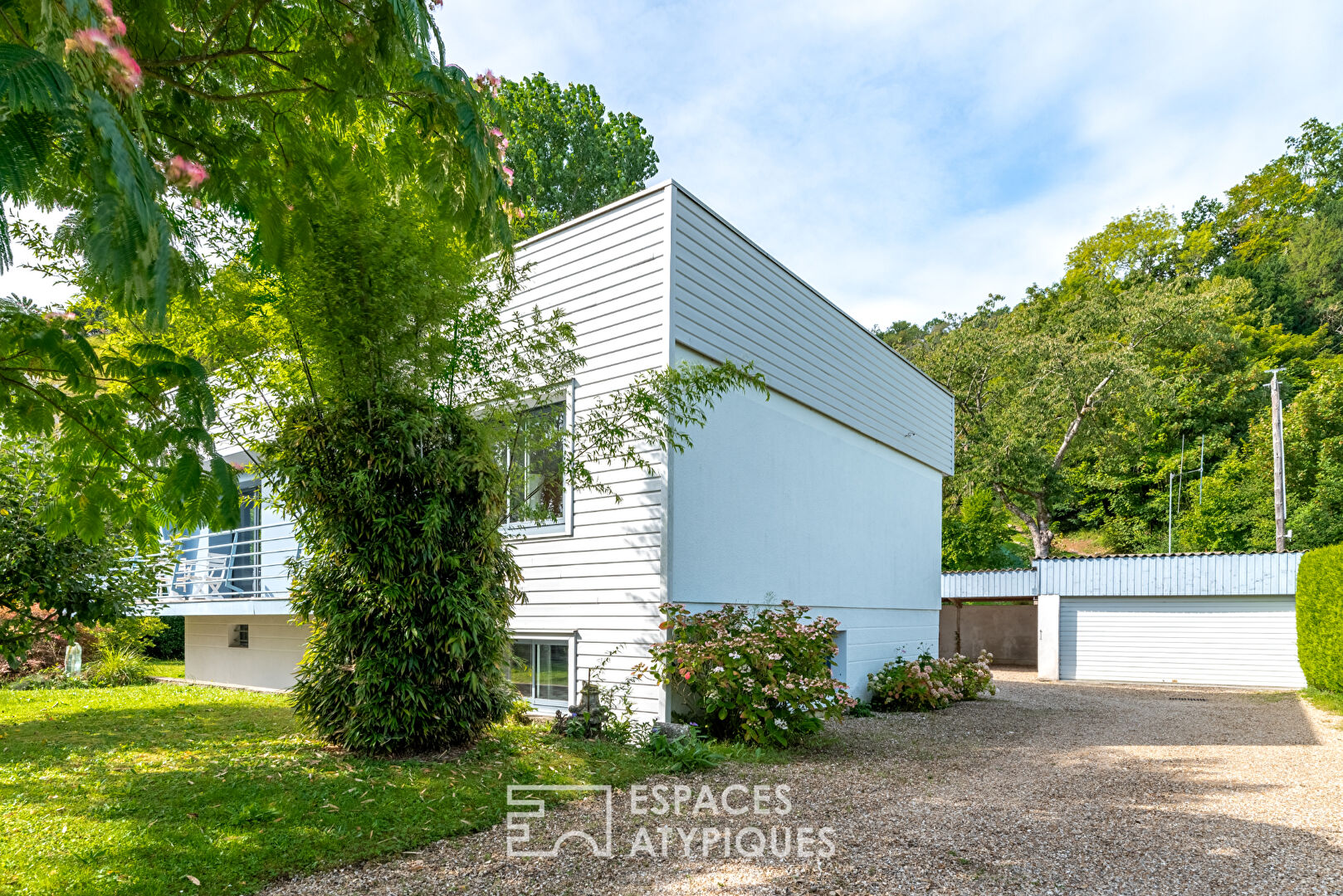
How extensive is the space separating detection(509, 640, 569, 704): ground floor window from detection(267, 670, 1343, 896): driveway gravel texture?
2451 mm

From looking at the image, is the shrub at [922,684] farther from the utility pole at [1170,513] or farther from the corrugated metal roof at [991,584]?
the utility pole at [1170,513]

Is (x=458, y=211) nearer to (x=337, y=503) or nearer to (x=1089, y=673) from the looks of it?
(x=337, y=503)

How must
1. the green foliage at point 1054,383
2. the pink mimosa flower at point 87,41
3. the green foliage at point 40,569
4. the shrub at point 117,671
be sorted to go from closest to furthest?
the pink mimosa flower at point 87,41 < the green foliage at point 40,569 < the shrub at point 117,671 < the green foliage at point 1054,383

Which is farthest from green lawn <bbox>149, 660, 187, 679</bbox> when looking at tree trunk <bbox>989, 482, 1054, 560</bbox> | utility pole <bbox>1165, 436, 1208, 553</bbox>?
utility pole <bbox>1165, 436, 1208, 553</bbox>

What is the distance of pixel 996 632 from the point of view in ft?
69.9

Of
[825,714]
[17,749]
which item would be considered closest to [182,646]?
[17,749]

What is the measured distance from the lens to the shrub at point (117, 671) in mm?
10812

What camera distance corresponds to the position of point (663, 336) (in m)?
6.84

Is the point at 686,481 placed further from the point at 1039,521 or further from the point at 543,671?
the point at 1039,521

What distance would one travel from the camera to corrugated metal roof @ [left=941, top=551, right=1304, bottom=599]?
47.9 ft

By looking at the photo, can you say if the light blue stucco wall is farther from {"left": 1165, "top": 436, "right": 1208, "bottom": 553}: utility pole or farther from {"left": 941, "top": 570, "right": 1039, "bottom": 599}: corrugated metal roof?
{"left": 1165, "top": 436, "right": 1208, "bottom": 553}: utility pole

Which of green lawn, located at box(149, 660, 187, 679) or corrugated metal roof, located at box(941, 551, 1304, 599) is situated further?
corrugated metal roof, located at box(941, 551, 1304, 599)

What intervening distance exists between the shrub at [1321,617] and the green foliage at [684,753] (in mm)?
10954

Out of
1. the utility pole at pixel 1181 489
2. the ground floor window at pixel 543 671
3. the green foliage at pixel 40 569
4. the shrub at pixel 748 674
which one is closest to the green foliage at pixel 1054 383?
the utility pole at pixel 1181 489
